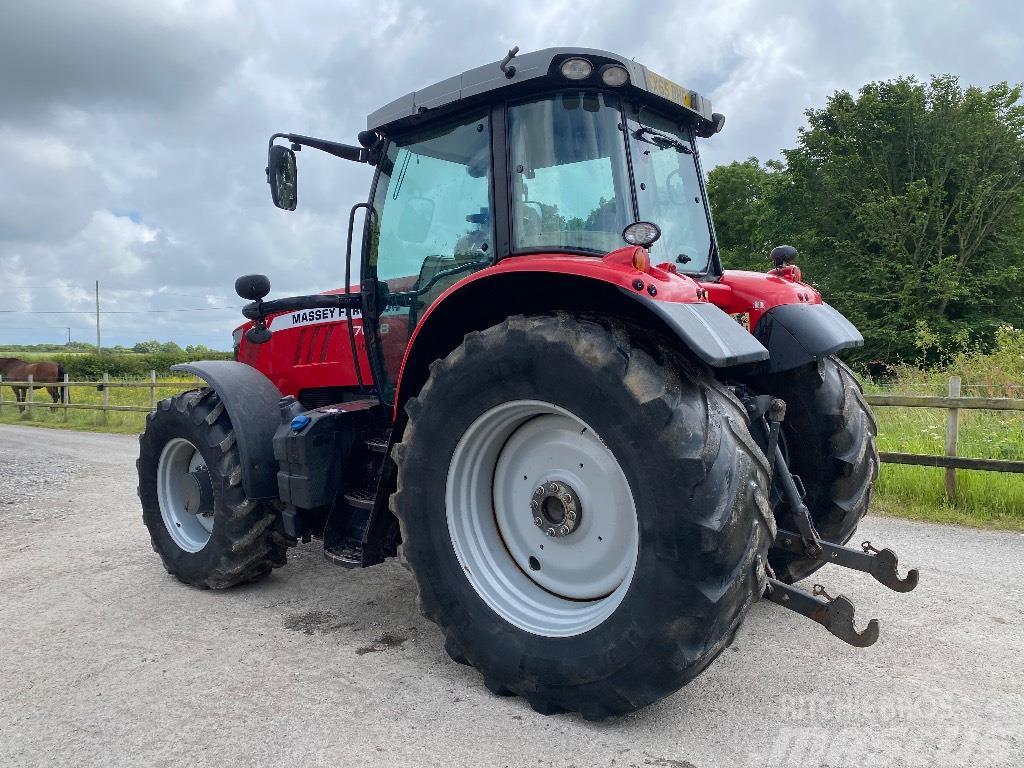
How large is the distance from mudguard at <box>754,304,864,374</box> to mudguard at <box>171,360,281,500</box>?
2.50 metres

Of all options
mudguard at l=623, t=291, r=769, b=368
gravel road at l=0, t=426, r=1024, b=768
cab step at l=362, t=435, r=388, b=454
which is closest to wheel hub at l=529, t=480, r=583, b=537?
gravel road at l=0, t=426, r=1024, b=768

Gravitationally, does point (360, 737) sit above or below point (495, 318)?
below

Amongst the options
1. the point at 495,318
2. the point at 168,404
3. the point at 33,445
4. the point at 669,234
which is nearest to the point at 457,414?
the point at 495,318

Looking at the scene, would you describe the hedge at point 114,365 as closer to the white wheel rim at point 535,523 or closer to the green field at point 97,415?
the green field at point 97,415

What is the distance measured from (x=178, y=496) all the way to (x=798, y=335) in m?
3.57

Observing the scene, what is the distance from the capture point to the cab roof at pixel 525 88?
9.61 ft

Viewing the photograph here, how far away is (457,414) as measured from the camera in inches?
111

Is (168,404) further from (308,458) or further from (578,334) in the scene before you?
(578,334)

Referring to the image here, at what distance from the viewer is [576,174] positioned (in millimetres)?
3002

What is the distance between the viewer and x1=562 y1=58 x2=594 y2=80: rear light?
2.84 metres

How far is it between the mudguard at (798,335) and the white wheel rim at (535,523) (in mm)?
1035

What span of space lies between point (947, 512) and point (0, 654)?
6315 millimetres

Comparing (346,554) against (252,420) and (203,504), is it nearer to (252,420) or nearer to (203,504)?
(252,420)

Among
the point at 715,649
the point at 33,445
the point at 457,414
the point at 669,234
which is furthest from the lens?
the point at 33,445
